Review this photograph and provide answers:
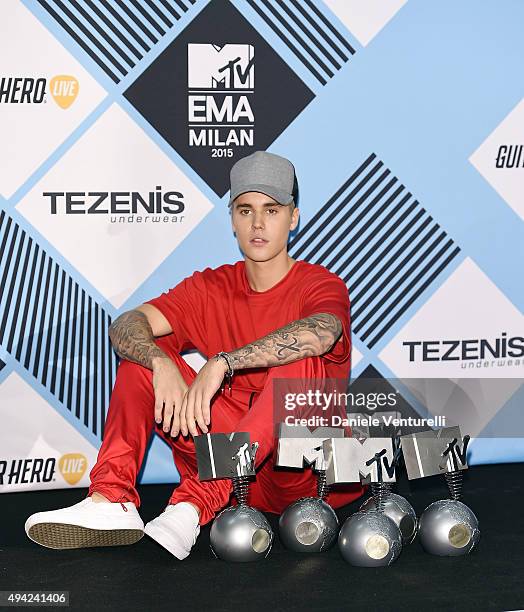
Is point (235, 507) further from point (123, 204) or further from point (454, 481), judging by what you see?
point (123, 204)

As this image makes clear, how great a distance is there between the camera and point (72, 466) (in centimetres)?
357

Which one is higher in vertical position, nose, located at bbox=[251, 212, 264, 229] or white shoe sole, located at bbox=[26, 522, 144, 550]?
nose, located at bbox=[251, 212, 264, 229]

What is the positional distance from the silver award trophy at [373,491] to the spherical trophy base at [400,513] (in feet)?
0.05

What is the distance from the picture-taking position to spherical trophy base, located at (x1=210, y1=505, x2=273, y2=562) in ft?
8.19

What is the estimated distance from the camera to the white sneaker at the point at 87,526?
2.53 metres

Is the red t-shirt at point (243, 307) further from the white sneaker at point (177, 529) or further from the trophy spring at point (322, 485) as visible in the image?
the white sneaker at point (177, 529)

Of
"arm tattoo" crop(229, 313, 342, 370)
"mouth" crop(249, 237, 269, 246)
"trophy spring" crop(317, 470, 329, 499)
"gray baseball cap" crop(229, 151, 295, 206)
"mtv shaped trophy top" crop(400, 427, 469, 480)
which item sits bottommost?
"trophy spring" crop(317, 470, 329, 499)

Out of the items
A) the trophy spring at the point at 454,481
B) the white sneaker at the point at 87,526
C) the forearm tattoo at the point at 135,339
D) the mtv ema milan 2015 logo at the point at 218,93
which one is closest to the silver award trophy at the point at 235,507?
the white sneaker at the point at 87,526

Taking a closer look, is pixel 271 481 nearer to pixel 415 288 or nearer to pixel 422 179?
pixel 415 288

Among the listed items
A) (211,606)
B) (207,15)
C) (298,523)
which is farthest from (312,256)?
(211,606)

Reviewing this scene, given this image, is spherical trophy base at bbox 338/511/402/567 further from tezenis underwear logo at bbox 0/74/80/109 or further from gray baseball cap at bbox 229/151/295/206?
tezenis underwear logo at bbox 0/74/80/109

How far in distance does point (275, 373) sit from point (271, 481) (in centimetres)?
38

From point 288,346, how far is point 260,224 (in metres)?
0.48

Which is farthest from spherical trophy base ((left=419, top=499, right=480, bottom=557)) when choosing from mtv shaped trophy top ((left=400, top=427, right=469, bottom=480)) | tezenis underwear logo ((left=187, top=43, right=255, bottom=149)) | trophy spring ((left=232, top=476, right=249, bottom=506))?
tezenis underwear logo ((left=187, top=43, right=255, bottom=149))
